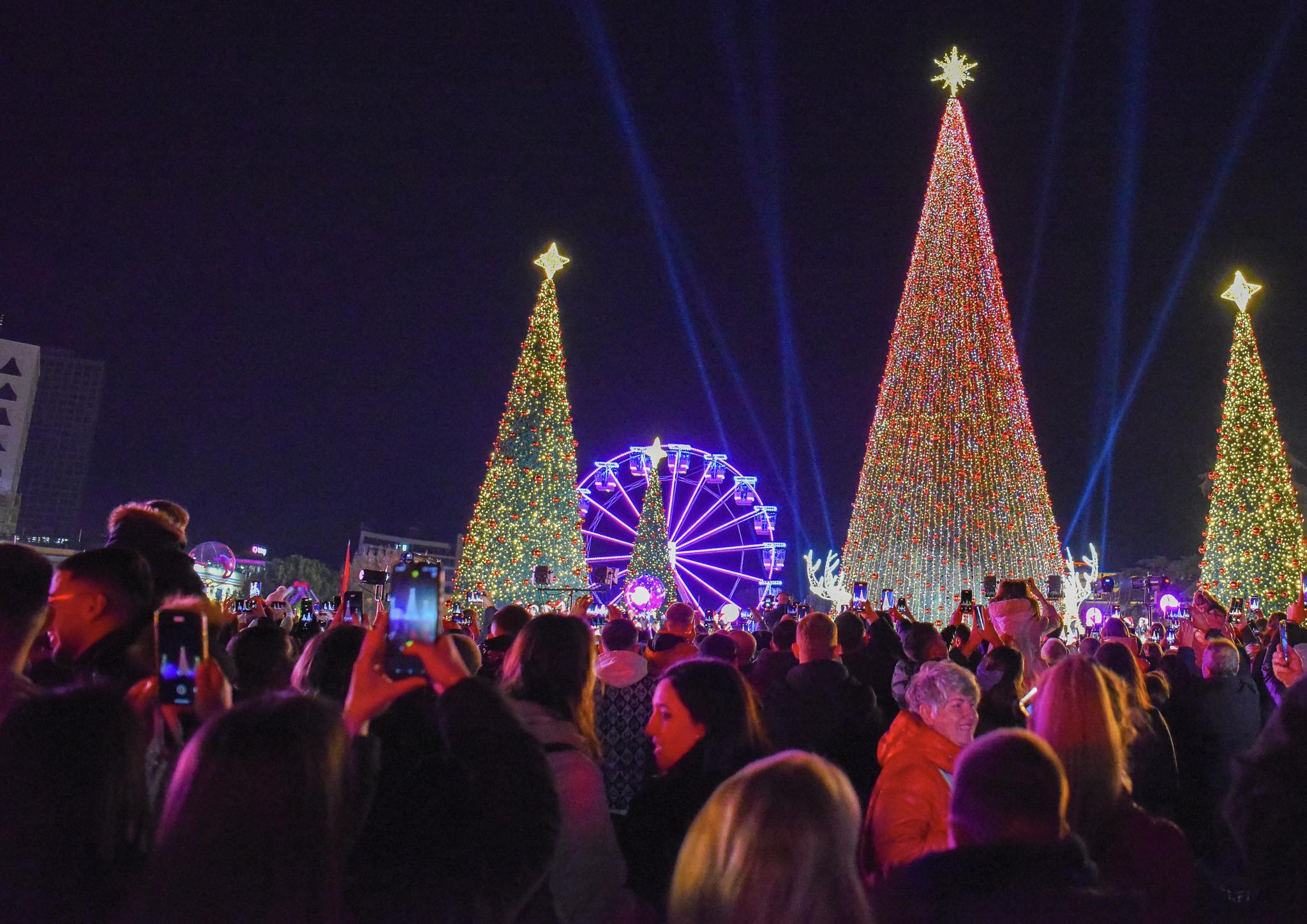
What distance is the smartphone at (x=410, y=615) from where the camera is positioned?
8.05 ft

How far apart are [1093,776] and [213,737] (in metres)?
2.76

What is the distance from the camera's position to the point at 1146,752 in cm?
468

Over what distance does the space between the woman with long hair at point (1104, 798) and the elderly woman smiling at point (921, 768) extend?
Answer: 381mm

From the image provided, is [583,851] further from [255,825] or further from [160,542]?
[160,542]

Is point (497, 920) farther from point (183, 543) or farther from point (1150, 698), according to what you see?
point (1150, 698)

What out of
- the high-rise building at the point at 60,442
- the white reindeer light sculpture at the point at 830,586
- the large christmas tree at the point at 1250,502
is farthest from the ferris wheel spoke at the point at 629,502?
the high-rise building at the point at 60,442

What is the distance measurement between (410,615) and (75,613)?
1.37 meters

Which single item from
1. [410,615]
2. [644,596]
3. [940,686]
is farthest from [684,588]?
[410,615]

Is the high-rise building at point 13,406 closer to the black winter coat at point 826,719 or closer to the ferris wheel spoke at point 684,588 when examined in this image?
the ferris wheel spoke at point 684,588

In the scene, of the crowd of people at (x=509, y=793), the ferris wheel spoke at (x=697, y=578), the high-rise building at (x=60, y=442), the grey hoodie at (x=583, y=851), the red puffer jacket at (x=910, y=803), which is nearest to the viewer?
the crowd of people at (x=509, y=793)

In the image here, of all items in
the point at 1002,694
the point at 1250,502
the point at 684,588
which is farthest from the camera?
the point at 684,588

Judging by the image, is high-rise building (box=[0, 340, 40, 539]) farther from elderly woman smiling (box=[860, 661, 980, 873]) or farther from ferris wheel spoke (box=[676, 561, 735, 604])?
elderly woman smiling (box=[860, 661, 980, 873])

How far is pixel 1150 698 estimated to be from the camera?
606cm

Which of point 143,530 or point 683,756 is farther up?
point 143,530
